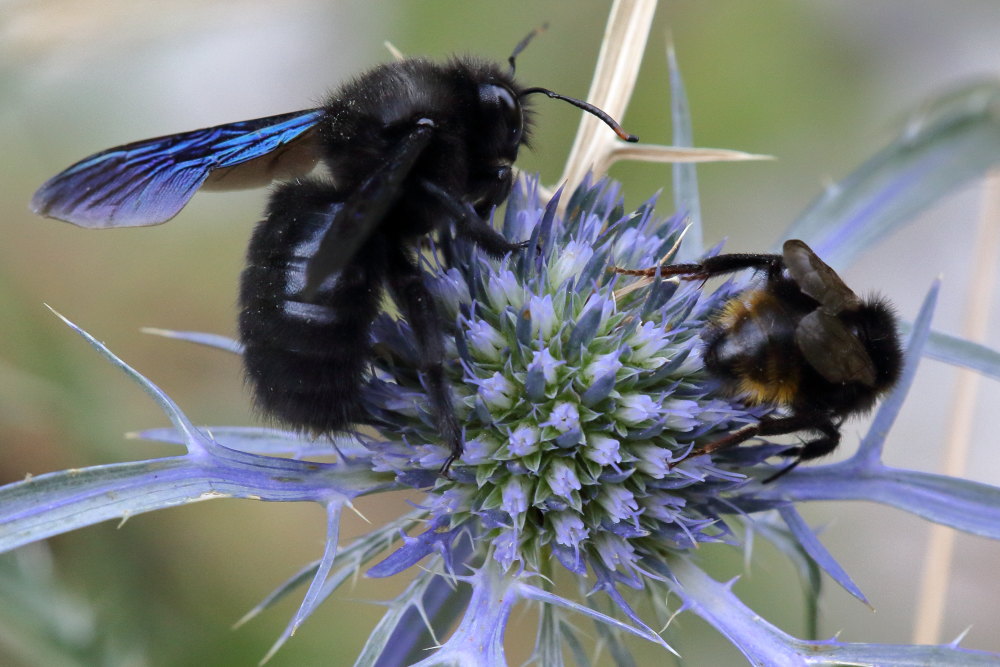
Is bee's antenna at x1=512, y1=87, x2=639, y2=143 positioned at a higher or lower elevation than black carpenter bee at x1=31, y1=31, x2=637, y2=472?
higher

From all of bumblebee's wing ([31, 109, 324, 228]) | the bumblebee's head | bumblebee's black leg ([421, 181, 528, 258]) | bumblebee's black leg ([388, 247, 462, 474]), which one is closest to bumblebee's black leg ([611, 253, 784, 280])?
the bumblebee's head

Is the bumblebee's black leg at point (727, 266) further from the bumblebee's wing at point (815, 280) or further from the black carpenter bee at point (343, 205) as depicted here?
the black carpenter bee at point (343, 205)

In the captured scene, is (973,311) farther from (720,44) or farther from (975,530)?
(720,44)

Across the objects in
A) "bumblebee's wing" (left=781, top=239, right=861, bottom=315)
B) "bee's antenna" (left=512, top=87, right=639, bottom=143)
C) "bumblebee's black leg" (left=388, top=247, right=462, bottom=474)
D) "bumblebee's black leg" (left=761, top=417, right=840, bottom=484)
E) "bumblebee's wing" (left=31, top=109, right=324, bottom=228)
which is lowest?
"bumblebee's black leg" (left=761, top=417, right=840, bottom=484)

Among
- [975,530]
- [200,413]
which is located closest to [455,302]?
[975,530]

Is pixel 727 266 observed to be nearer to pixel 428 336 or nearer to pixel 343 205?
pixel 428 336

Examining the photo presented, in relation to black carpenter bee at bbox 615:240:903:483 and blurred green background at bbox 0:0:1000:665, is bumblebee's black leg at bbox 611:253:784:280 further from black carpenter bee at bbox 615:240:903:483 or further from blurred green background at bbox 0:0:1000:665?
blurred green background at bbox 0:0:1000:665
